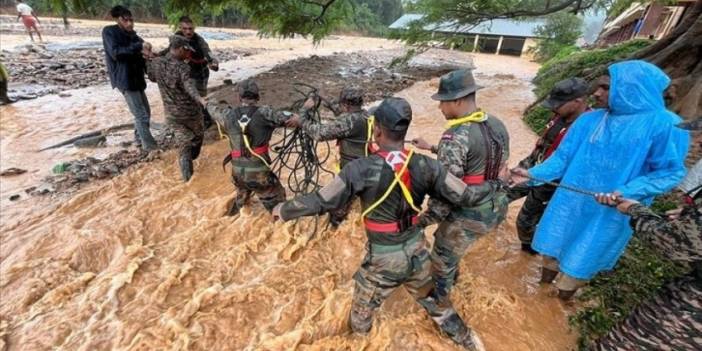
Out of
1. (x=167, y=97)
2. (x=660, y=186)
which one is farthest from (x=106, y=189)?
(x=660, y=186)

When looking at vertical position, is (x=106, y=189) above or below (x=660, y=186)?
below

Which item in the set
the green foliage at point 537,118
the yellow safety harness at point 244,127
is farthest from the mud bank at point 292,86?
the green foliage at point 537,118

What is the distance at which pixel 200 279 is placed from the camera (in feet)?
12.0

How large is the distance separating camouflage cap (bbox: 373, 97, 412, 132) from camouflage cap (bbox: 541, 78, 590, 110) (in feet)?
6.52

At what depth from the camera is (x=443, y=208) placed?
266 cm

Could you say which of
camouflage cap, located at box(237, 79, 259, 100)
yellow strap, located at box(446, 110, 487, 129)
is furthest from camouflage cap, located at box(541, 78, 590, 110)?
camouflage cap, located at box(237, 79, 259, 100)

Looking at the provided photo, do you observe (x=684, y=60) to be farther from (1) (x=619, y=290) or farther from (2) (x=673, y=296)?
(2) (x=673, y=296)

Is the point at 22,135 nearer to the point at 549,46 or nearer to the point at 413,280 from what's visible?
the point at 413,280

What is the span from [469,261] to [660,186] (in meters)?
1.90

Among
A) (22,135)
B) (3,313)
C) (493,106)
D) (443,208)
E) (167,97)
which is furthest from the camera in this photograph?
(493,106)

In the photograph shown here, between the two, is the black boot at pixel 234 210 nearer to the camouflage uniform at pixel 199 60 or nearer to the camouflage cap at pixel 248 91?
the camouflage cap at pixel 248 91

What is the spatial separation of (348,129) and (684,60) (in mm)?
A: 7250

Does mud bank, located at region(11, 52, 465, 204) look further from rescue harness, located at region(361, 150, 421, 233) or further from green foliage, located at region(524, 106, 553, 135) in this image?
green foliage, located at region(524, 106, 553, 135)

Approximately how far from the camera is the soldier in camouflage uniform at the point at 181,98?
15.3ft
